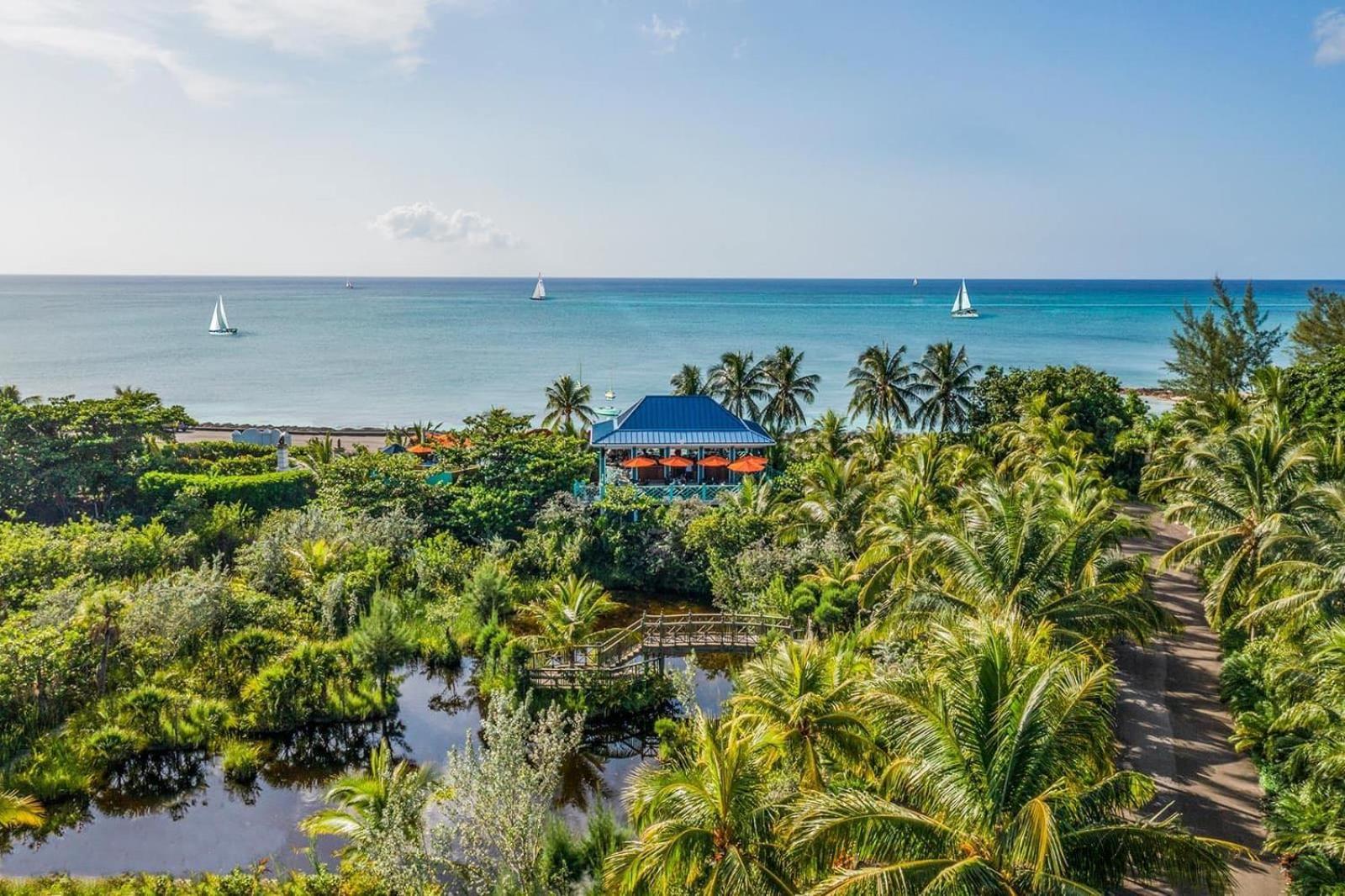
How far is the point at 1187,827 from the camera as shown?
15805mm

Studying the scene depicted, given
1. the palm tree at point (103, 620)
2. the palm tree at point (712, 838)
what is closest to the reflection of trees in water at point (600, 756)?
the palm tree at point (712, 838)

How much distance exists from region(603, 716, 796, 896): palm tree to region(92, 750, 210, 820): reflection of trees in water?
40.3ft

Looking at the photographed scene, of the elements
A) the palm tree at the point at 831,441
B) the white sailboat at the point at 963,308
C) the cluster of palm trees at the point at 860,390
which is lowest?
the palm tree at the point at 831,441

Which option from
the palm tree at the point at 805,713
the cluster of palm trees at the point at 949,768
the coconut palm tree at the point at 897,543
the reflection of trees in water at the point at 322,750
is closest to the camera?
the cluster of palm trees at the point at 949,768

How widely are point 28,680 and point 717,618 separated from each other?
17297 millimetres

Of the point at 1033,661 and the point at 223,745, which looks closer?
the point at 1033,661

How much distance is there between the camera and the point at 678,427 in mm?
37281

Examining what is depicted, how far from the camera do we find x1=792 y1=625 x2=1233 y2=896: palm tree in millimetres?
8711

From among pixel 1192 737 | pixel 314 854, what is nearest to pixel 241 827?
pixel 314 854

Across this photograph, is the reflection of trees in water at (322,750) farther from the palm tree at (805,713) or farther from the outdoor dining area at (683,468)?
the outdoor dining area at (683,468)

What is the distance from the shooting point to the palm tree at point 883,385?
1681 inches

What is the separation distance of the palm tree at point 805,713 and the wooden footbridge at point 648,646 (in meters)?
9.37

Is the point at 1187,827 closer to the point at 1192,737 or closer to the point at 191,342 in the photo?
the point at 1192,737

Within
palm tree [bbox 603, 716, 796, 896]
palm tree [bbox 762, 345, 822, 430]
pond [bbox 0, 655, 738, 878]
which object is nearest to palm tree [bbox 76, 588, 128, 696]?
pond [bbox 0, 655, 738, 878]
